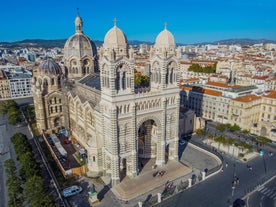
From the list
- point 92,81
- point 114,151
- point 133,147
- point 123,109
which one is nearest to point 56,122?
point 92,81

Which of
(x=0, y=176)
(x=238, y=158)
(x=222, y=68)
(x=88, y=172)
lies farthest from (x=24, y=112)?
(x=222, y=68)

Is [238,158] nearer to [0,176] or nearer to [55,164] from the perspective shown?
[55,164]

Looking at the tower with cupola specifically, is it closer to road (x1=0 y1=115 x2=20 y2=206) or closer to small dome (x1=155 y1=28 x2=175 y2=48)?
road (x1=0 y1=115 x2=20 y2=206)

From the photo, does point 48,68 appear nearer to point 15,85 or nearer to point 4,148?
point 4,148

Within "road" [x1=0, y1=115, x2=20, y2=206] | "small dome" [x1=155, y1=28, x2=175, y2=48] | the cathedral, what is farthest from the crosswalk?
"road" [x1=0, y1=115, x2=20, y2=206]

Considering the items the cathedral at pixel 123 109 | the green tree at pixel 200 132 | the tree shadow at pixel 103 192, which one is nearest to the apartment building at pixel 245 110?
the green tree at pixel 200 132

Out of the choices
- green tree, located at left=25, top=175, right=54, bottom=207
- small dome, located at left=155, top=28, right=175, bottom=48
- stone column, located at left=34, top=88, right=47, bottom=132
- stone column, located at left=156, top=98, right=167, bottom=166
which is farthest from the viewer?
stone column, located at left=34, top=88, right=47, bottom=132
